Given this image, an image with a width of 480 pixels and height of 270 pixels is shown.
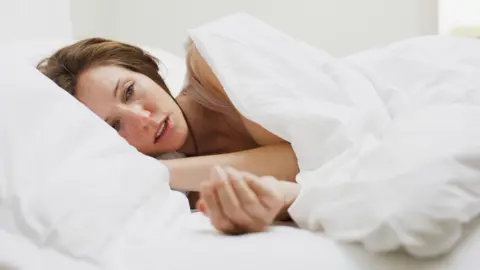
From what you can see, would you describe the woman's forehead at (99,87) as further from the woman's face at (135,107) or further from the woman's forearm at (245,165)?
the woman's forearm at (245,165)

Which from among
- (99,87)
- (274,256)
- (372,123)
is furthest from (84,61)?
(274,256)

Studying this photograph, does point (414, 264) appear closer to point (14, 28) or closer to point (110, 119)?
point (110, 119)

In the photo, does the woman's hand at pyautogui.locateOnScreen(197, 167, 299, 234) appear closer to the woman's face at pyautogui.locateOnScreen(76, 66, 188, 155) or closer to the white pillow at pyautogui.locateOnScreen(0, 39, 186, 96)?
the woman's face at pyautogui.locateOnScreen(76, 66, 188, 155)

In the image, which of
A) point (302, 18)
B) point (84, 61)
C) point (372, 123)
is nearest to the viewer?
point (372, 123)

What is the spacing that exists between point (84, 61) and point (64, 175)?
622mm

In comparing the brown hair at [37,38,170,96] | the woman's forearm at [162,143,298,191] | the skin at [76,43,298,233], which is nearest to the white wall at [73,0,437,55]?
the brown hair at [37,38,170,96]

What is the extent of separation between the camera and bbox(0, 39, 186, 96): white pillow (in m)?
1.11

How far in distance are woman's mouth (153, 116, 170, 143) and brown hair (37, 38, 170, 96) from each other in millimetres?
128

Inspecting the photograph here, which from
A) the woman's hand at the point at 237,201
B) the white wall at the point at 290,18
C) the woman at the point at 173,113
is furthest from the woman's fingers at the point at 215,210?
the white wall at the point at 290,18

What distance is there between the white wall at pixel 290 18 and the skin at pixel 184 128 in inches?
34.2

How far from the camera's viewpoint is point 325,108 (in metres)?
0.77

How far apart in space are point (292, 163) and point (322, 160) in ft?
0.48

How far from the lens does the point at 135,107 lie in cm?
100

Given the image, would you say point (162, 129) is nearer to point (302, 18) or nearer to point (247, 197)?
point (247, 197)
